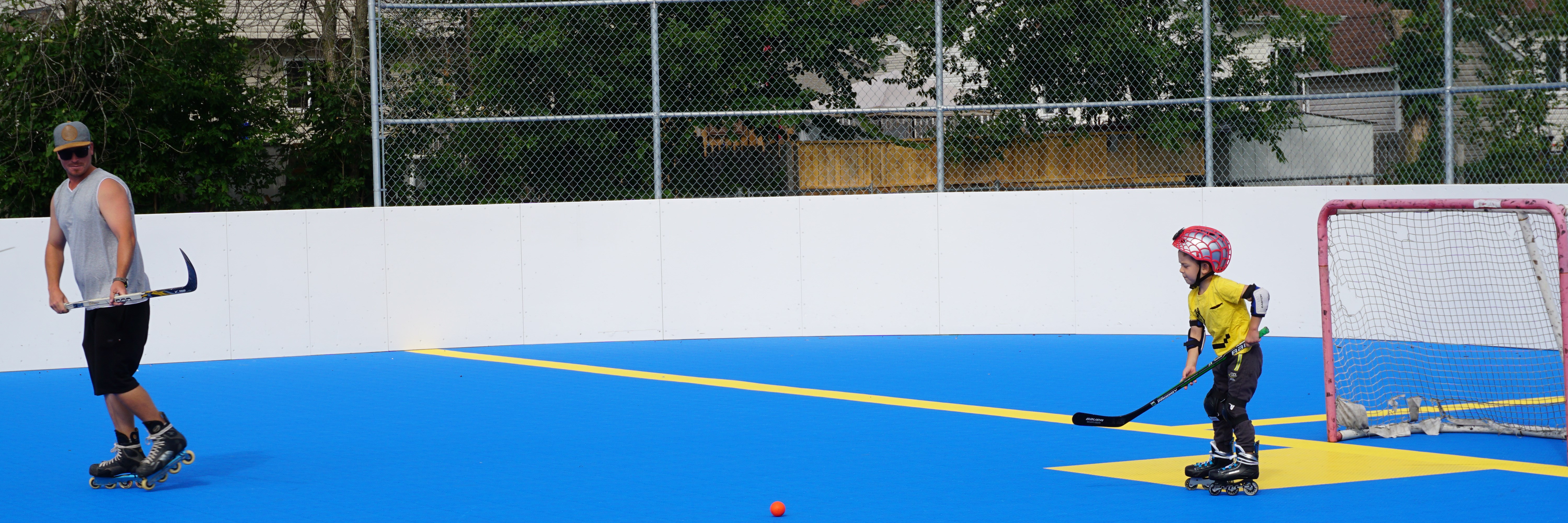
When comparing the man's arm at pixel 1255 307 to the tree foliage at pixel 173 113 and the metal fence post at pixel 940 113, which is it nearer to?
the metal fence post at pixel 940 113

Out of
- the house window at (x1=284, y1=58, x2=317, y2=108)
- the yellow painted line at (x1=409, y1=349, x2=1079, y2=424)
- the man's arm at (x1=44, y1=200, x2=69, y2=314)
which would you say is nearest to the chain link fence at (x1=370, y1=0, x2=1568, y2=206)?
the yellow painted line at (x1=409, y1=349, x2=1079, y2=424)

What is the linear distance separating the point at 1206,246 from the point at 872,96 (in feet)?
21.8

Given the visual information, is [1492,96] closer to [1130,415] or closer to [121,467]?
[1130,415]

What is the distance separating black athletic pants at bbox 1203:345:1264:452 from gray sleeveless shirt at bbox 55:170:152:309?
4570 millimetres

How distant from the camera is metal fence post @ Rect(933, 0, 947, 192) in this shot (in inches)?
462

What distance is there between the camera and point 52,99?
1348 cm

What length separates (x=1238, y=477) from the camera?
216 inches

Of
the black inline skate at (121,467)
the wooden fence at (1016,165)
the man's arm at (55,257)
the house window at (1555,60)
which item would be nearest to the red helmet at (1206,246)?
the black inline skate at (121,467)

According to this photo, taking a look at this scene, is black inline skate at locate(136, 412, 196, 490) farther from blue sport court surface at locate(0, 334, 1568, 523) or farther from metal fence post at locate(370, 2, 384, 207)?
metal fence post at locate(370, 2, 384, 207)

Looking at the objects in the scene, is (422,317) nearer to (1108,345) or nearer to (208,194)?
(208,194)

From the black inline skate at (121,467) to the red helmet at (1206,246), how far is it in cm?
456

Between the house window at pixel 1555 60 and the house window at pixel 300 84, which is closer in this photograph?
the house window at pixel 1555 60

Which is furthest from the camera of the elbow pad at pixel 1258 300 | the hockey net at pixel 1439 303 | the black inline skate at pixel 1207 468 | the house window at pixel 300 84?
the house window at pixel 300 84

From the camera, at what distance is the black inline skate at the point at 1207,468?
5.56 meters
